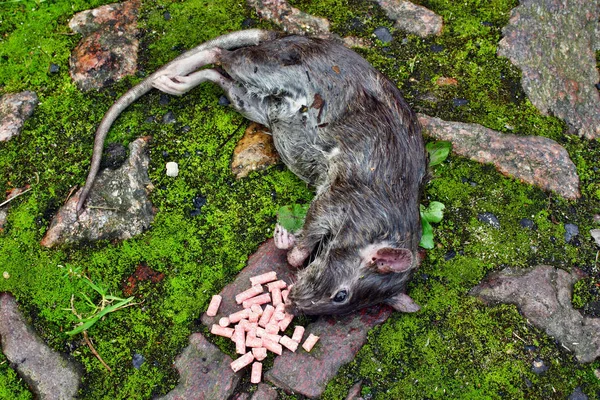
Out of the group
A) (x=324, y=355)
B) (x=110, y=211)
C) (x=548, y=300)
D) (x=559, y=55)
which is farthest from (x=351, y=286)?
(x=559, y=55)

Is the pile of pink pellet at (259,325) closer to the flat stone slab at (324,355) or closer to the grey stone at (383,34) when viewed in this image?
the flat stone slab at (324,355)

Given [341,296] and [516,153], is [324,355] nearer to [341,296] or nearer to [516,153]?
[341,296]

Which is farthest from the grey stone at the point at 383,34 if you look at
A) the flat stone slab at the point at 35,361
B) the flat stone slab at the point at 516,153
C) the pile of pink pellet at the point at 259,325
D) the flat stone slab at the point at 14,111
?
the flat stone slab at the point at 35,361

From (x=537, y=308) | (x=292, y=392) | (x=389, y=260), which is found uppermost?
(x=389, y=260)

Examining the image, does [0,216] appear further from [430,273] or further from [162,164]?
[430,273]

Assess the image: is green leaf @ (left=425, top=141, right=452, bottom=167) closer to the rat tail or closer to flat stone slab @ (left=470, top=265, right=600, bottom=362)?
flat stone slab @ (left=470, top=265, right=600, bottom=362)

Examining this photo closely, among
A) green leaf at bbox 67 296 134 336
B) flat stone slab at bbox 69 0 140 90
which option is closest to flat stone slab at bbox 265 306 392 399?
green leaf at bbox 67 296 134 336

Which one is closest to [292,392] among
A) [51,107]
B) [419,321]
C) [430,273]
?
[419,321]
